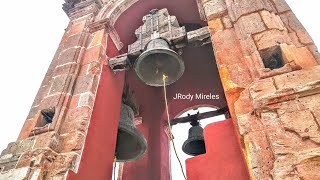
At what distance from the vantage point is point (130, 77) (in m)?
4.50

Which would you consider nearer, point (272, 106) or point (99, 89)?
point (272, 106)

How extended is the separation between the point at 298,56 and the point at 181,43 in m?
1.58

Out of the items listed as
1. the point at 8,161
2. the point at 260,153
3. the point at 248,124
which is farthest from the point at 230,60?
the point at 8,161

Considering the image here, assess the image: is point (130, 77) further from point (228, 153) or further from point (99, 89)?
point (228, 153)

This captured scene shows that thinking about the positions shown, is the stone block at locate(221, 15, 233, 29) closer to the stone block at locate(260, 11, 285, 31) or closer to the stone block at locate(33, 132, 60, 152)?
the stone block at locate(260, 11, 285, 31)

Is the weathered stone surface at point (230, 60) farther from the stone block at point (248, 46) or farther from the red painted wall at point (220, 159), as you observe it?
the red painted wall at point (220, 159)

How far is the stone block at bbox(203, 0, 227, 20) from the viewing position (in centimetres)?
306

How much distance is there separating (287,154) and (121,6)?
3.54 m

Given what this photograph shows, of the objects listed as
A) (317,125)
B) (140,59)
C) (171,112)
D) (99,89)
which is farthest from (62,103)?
(171,112)

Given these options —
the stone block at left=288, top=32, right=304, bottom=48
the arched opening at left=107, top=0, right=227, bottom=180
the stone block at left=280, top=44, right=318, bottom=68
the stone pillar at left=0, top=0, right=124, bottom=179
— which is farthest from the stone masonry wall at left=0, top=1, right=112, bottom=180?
the stone block at left=288, top=32, right=304, bottom=48

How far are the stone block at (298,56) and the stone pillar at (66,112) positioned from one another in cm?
186

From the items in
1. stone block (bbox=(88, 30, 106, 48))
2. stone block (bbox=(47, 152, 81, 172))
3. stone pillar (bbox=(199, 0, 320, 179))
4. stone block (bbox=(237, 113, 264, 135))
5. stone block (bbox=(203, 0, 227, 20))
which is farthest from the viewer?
stone block (bbox=(88, 30, 106, 48))

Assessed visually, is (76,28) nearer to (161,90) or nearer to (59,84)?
(59,84)

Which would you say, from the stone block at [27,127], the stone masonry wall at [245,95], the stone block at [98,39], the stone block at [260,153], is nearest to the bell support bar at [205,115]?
the stone masonry wall at [245,95]
